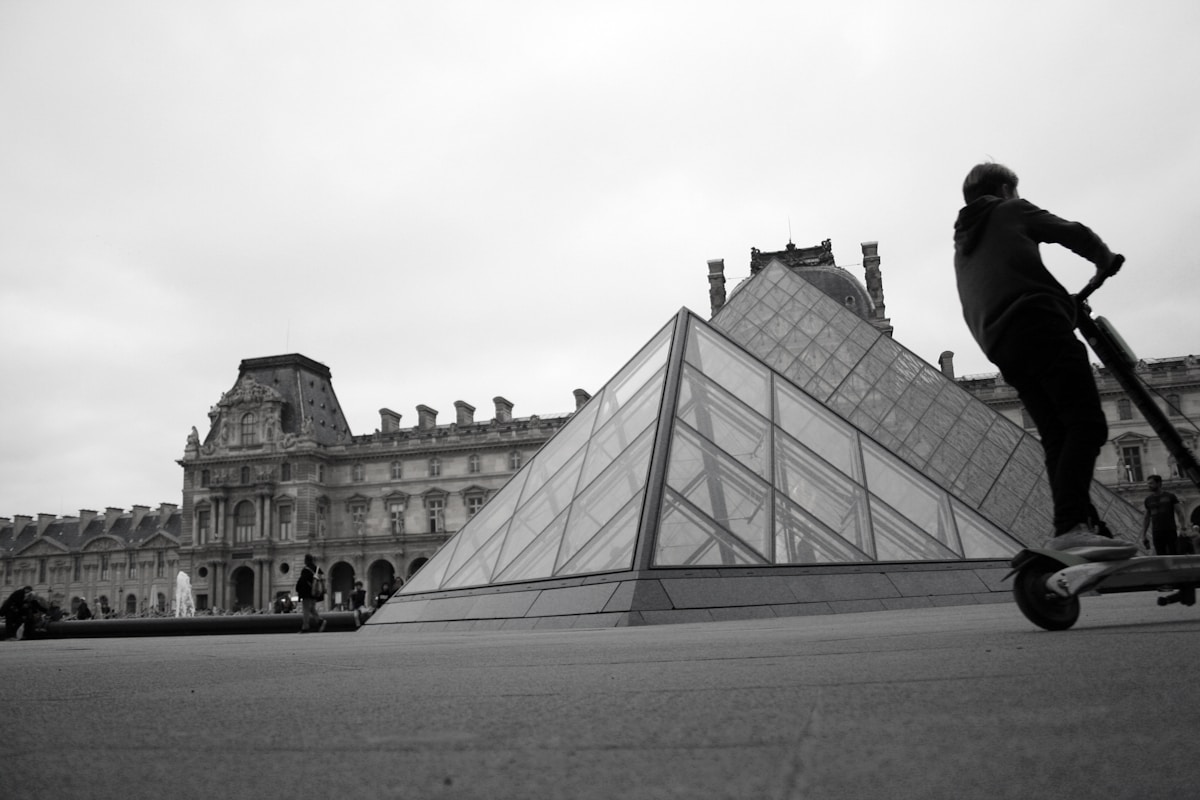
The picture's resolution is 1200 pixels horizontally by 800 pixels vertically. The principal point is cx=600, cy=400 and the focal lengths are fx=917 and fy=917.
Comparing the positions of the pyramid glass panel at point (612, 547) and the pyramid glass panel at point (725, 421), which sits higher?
the pyramid glass panel at point (725, 421)

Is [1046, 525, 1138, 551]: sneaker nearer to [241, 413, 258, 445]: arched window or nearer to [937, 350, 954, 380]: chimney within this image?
[937, 350, 954, 380]: chimney

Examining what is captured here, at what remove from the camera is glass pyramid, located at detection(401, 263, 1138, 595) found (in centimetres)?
804

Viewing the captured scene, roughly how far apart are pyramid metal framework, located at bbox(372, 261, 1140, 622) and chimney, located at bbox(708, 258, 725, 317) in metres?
41.7

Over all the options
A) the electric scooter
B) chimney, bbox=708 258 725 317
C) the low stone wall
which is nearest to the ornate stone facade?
chimney, bbox=708 258 725 317

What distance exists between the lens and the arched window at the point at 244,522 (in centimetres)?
5766

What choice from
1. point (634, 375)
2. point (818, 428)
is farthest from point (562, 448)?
point (818, 428)

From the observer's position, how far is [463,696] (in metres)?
1.77

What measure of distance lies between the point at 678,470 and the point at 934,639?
579 cm

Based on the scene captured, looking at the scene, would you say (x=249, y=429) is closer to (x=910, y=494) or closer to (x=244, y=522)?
(x=244, y=522)

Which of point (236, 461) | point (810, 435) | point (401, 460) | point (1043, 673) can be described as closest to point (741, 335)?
point (810, 435)

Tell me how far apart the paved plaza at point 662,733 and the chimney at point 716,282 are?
54.1 meters

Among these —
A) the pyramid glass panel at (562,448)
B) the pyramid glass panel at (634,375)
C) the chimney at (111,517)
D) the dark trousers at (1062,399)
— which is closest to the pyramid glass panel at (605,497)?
the pyramid glass panel at (562,448)

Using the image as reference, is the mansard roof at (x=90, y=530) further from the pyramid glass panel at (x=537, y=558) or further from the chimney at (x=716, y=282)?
the pyramid glass panel at (x=537, y=558)

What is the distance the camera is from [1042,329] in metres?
3.35
